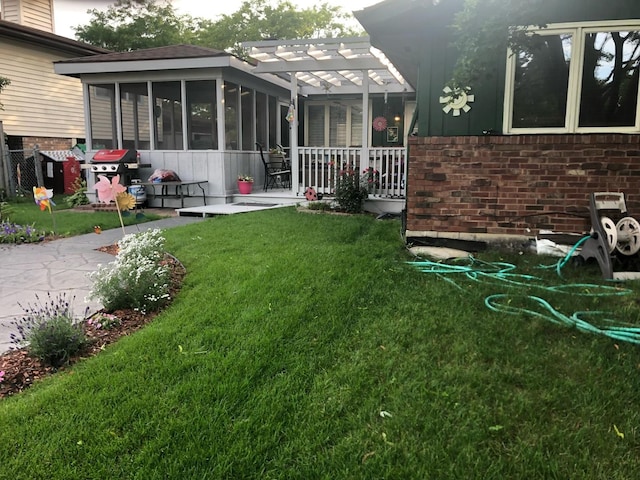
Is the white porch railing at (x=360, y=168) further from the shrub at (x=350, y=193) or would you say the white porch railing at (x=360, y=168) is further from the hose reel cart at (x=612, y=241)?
the hose reel cart at (x=612, y=241)

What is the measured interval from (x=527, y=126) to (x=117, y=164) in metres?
8.09

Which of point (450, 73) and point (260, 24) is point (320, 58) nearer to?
point (450, 73)

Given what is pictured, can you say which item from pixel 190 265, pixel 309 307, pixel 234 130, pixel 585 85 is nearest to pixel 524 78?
pixel 585 85

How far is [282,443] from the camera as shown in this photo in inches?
85.1

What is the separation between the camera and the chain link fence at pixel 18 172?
13.6m

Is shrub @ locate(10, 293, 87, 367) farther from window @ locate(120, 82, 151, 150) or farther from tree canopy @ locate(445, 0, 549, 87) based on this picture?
window @ locate(120, 82, 151, 150)

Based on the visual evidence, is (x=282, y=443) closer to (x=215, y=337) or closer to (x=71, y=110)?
(x=215, y=337)

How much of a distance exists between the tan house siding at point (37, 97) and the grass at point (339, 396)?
14277 millimetres

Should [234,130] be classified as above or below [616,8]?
below

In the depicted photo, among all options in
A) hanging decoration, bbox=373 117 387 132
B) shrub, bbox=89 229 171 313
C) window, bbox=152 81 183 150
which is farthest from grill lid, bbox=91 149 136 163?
shrub, bbox=89 229 171 313

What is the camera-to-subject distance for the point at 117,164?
33.6ft

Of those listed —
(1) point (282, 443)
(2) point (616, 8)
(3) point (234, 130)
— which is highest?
(2) point (616, 8)

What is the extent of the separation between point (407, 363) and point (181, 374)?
124cm

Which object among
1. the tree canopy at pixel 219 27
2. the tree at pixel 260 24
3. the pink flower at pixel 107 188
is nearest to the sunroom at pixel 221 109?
the pink flower at pixel 107 188
